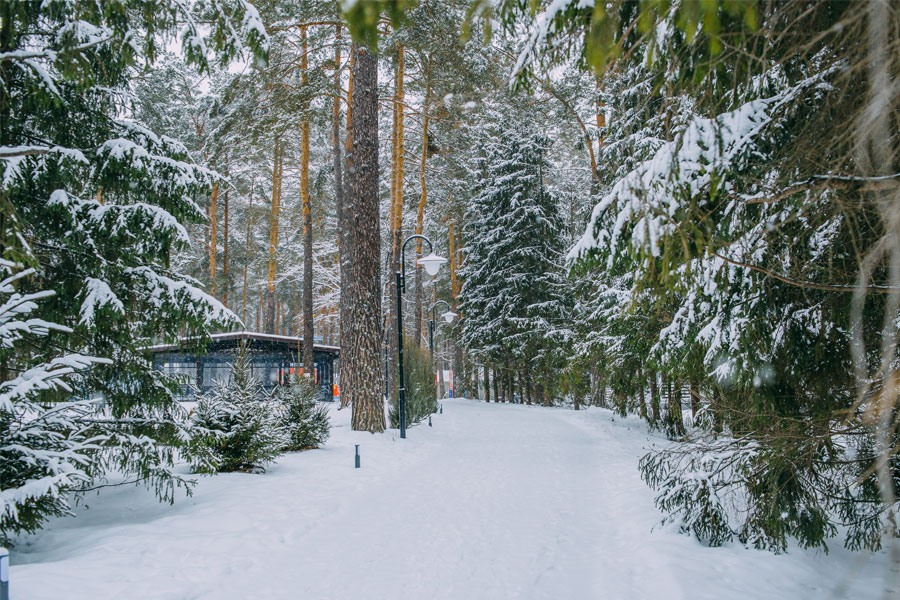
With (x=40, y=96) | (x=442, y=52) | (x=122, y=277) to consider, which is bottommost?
(x=122, y=277)

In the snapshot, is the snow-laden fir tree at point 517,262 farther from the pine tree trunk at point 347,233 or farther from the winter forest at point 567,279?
the winter forest at point 567,279

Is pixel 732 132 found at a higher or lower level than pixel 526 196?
lower

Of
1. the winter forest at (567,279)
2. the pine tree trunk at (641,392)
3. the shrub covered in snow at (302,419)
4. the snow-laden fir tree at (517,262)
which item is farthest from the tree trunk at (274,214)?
the pine tree trunk at (641,392)

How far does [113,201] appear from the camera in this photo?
6.23 m

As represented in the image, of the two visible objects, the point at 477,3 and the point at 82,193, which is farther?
the point at 82,193

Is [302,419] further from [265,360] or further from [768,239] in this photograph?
[265,360]

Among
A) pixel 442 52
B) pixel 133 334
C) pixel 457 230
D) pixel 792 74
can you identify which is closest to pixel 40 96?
pixel 133 334

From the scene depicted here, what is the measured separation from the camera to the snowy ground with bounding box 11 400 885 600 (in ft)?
13.6

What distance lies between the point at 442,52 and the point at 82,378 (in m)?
10.3

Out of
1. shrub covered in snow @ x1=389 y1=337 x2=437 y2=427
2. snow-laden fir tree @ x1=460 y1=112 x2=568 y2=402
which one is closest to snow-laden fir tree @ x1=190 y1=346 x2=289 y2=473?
shrub covered in snow @ x1=389 y1=337 x2=437 y2=427

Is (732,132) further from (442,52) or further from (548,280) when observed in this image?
(548,280)

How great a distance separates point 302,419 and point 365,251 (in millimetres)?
3729

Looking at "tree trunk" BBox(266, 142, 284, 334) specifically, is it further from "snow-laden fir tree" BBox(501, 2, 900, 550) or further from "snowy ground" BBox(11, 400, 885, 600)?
"snow-laden fir tree" BBox(501, 2, 900, 550)

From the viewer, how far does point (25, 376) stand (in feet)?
14.4
